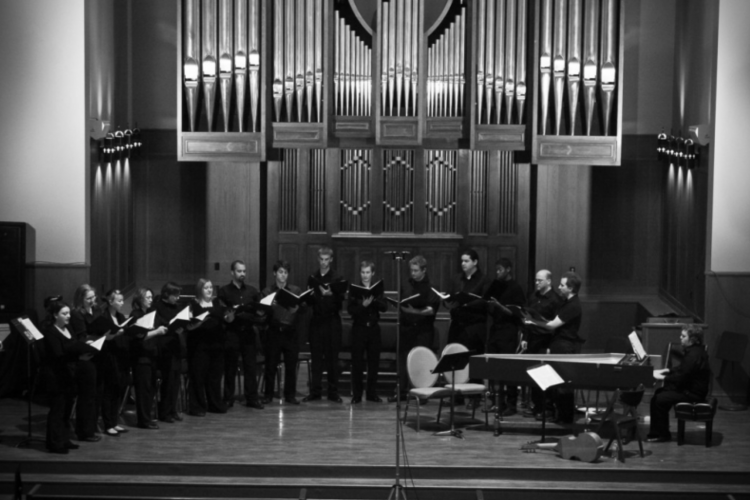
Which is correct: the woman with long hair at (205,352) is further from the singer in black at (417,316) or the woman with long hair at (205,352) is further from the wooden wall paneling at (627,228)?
the wooden wall paneling at (627,228)

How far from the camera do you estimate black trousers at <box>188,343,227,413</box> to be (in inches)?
409

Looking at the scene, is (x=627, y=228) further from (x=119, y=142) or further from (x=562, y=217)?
(x=119, y=142)

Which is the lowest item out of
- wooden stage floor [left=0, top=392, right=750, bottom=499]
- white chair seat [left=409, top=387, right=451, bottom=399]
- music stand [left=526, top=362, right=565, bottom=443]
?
wooden stage floor [left=0, top=392, right=750, bottom=499]

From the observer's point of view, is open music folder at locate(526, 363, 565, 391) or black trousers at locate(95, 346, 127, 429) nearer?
open music folder at locate(526, 363, 565, 391)

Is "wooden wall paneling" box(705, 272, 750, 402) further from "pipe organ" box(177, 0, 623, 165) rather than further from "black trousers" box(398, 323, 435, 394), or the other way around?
"black trousers" box(398, 323, 435, 394)

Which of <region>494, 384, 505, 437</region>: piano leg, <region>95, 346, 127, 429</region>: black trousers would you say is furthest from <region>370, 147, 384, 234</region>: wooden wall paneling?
<region>95, 346, 127, 429</region>: black trousers

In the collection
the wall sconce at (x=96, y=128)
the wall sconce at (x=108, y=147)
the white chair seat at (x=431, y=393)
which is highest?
the wall sconce at (x=96, y=128)

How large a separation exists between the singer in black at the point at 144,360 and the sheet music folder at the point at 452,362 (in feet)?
7.46

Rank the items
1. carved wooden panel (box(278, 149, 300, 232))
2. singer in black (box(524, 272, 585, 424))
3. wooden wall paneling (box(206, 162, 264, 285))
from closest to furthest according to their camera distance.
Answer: singer in black (box(524, 272, 585, 424))
carved wooden panel (box(278, 149, 300, 232))
wooden wall paneling (box(206, 162, 264, 285))

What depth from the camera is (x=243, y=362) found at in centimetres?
1081

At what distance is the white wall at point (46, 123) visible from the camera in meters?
11.5

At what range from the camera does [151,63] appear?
1366cm

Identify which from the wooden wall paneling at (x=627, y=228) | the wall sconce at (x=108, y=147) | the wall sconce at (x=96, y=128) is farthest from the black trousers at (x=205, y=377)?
the wooden wall paneling at (x=627, y=228)

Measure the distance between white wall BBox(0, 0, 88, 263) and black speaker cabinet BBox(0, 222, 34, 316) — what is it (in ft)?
1.22
